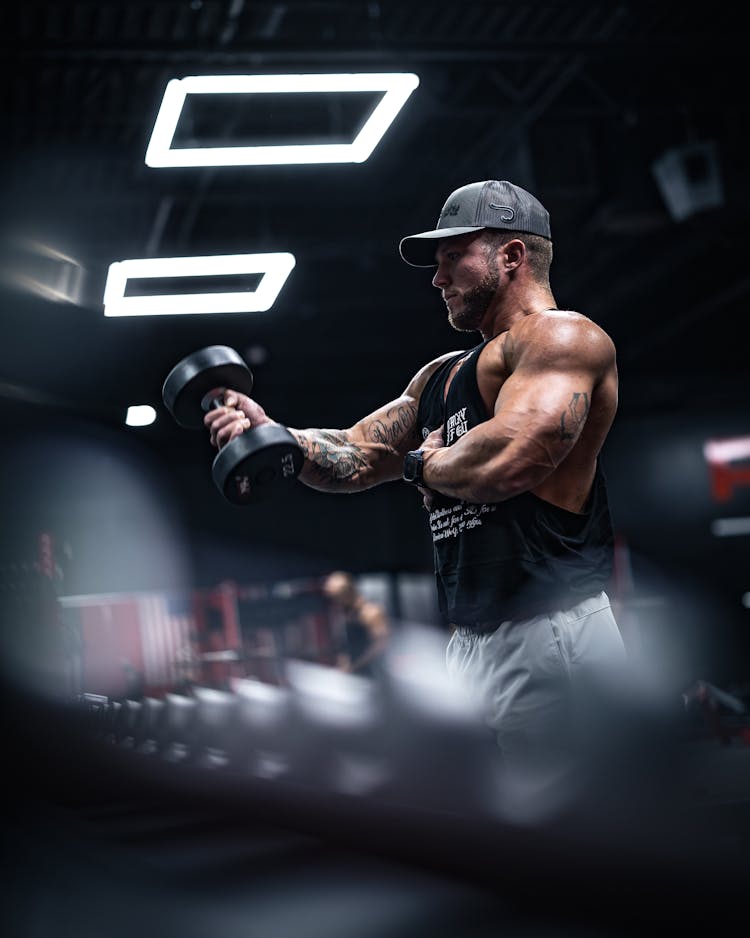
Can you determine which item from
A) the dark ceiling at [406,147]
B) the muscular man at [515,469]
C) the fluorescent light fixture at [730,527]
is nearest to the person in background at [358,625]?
the dark ceiling at [406,147]

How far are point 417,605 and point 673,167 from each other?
4433 mm

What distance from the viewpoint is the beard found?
1.59 m

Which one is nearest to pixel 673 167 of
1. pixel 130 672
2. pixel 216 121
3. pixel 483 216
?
pixel 216 121

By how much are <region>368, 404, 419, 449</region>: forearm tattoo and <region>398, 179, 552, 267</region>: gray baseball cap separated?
12.6 inches

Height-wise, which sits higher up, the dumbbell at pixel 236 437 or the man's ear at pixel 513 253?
the man's ear at pixel 513 253

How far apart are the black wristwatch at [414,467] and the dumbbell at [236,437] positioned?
0.54 feet

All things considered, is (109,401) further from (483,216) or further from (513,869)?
(513,869)

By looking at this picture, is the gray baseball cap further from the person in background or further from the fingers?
the person in background

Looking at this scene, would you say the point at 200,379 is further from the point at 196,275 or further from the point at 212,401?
the point at 196,275

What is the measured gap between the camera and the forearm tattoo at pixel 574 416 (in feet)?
4.59

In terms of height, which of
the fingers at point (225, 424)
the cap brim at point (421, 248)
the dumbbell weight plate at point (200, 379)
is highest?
the cap brim at point (421, 248)

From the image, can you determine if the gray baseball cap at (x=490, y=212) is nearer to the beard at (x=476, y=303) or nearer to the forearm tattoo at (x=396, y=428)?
the beard at (x=476, y=303)

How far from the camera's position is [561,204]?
A: 529 cm

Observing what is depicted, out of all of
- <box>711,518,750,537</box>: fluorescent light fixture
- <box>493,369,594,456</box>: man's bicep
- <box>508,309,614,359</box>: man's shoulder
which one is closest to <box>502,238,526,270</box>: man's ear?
<box>508,309,614,359</box>: man's shoulder
